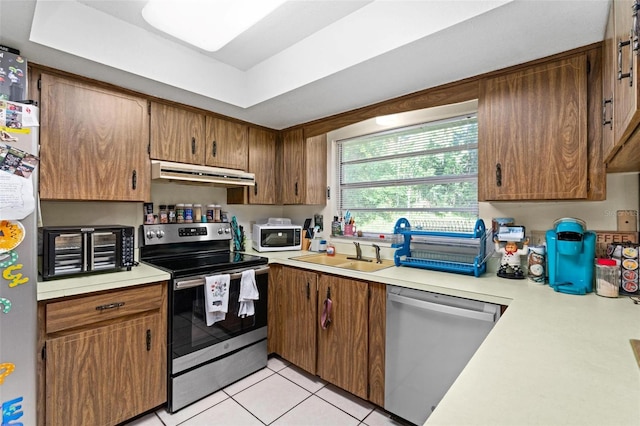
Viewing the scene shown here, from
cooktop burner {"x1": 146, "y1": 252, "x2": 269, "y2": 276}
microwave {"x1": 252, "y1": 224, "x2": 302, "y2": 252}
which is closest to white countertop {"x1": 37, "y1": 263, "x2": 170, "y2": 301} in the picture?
cooktop burner {"x1": 146, "y1": 252, "x2": 269, "y2": 276}

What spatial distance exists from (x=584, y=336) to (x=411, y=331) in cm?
88

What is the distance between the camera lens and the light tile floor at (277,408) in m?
1.88

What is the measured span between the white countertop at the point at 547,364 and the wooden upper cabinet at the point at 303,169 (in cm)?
171

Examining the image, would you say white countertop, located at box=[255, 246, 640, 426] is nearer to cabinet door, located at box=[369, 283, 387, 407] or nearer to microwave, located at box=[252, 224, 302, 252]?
cabinet door, located at box=[369, 283, 387, 407]

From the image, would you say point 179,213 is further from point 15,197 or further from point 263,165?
point 15,197

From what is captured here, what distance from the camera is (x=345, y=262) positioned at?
260cm

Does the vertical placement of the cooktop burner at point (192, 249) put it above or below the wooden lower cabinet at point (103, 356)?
above

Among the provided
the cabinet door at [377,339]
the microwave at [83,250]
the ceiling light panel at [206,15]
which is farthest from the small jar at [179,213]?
the cabinet door at [377,339]

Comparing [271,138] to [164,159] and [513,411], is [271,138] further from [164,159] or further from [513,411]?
[513,411]

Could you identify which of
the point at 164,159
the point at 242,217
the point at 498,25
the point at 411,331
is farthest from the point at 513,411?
the point at 242,217

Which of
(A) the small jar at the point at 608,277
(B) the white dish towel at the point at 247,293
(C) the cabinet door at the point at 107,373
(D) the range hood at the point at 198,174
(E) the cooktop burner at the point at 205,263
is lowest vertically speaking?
(C) the cabinet door at the point at 107,373

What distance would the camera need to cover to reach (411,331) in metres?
1.79

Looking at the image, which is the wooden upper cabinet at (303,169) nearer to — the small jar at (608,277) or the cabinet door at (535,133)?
the cabinet door at (535,133)

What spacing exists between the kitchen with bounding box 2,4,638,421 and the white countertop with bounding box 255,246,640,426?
3.0 inches
